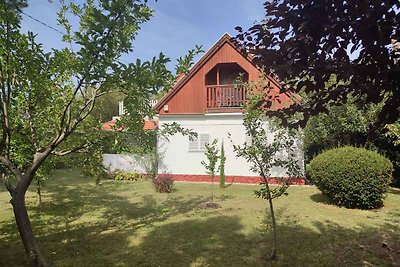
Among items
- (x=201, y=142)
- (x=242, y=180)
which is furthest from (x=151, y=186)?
(x=242, y=180)

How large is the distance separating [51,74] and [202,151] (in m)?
12.2

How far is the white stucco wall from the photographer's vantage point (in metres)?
16.0

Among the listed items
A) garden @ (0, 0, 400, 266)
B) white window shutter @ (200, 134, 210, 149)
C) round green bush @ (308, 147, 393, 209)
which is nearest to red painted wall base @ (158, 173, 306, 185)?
white window shutter @ (200, 134, 210, 149)

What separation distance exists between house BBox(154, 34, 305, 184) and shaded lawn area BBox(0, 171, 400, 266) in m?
4.68

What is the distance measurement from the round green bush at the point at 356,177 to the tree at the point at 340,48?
6987 mm

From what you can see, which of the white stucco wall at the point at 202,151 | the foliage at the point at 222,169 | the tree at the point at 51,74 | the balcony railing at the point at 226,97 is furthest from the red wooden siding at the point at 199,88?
the tree at the point at 51,74

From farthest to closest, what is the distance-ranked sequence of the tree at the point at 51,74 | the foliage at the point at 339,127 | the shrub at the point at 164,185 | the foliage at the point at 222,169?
the foliage at the point at 222,169 → the foliage at the point at 339,127 → the shrub at the point at 164,185 → the tree at the point at 51,74

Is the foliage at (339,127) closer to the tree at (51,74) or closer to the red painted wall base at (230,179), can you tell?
the red painted wall base at (230,179)

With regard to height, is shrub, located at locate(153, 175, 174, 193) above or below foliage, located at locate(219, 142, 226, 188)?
below

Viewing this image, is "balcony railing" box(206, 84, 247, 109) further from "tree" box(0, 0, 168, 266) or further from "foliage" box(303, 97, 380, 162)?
"tree" box(0, 0, 168, 266)

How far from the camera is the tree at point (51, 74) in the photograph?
12.1 ft

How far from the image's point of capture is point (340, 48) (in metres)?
Result: 2.53

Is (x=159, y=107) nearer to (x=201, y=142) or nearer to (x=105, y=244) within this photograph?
(x=201, y=142)

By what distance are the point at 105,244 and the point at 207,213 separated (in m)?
3.43
